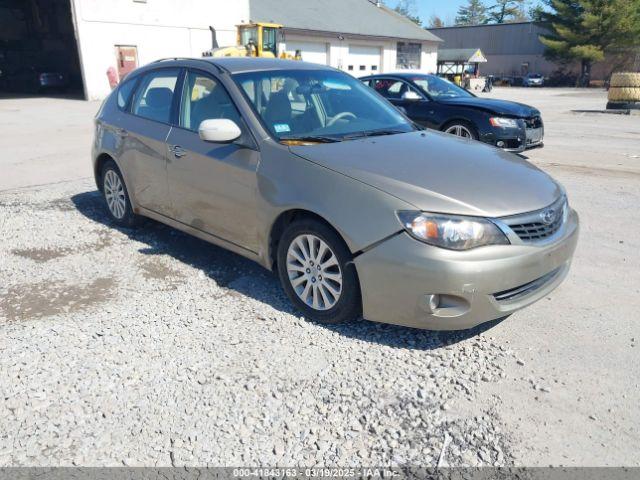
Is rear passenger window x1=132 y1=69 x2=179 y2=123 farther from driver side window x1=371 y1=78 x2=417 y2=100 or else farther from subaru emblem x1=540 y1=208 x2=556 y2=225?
driver side window x1=371 y1=78 x2=417 y2=100

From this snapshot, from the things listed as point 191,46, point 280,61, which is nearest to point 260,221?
point 280,61

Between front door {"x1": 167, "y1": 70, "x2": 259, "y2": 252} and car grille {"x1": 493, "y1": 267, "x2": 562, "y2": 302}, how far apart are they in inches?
68.9

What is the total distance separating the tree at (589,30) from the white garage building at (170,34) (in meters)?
15.5

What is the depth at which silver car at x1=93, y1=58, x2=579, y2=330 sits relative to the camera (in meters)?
3.04

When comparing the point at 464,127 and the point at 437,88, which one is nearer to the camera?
the point at 464,127

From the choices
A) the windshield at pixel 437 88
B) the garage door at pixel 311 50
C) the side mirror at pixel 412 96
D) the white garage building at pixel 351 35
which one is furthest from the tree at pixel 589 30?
the side mirror at pixel 412 96

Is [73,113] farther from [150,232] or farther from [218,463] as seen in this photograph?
[218,463]

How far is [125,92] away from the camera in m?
5.41

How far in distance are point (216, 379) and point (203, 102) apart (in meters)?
2.37

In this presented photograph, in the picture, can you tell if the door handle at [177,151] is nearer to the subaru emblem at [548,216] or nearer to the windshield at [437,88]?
the subaru emblem at [548,216]

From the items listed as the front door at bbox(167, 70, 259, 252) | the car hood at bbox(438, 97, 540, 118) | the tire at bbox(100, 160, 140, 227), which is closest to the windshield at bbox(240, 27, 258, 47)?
the car hood at bbox(438, 97, 540, 118)

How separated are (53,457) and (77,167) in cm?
771

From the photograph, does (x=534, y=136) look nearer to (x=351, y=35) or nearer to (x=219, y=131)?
(x=219, y=131)

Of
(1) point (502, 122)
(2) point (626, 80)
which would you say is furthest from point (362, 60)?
(1) point (502, 122)
